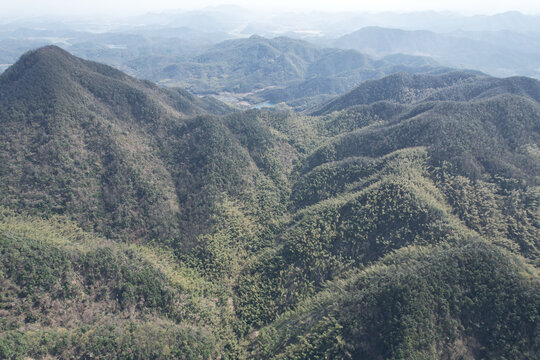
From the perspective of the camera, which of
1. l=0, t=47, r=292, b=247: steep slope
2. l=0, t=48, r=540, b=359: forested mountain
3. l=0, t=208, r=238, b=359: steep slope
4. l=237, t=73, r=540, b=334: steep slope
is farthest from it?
l=0, t=47, r=292, b=247: steep slope

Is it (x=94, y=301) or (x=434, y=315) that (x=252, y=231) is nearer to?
(x=94, y=301)

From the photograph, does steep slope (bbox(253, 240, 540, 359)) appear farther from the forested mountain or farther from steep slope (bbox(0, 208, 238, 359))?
steep slope (bbox(0, 208, 238, 359))

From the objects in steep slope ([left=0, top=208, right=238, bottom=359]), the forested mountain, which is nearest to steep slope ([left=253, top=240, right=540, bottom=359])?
the forested mountain

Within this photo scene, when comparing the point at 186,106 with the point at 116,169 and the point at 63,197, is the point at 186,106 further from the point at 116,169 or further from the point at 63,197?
the point at 63,197

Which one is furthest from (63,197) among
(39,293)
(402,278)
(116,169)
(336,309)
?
(402,278)

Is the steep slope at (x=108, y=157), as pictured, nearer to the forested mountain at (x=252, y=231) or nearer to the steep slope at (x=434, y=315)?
the forested mountain at (x=252, y=231)

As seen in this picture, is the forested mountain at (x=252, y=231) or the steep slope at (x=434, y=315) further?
the forested mountain at (x=252, y=231)

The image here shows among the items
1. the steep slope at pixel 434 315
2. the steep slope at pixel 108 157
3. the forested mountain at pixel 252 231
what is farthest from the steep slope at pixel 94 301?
the steep slope at pixel 434 315

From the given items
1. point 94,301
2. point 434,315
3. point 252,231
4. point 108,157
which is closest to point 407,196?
point 434,315
